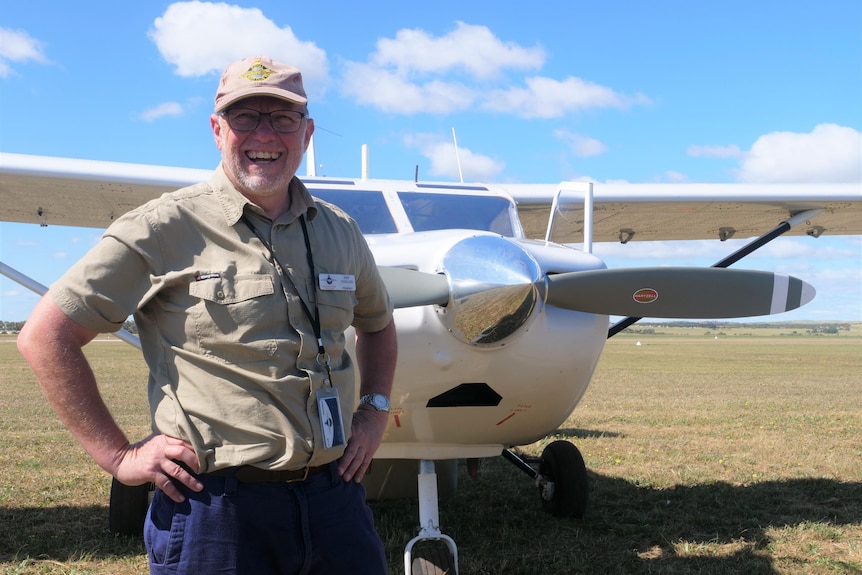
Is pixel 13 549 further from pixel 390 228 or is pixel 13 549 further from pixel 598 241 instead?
pixel 598 241

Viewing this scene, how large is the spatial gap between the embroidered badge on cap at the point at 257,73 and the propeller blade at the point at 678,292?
1909 millimetres

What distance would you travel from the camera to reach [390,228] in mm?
4469

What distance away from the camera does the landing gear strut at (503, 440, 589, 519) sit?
5.43 meters

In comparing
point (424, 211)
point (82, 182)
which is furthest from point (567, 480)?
point (82, 182)

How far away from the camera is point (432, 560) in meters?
3.74

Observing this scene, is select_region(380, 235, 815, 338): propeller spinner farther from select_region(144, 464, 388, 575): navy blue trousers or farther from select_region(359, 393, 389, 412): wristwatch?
select_region(144, 464, 388, 575): navy blue trousers

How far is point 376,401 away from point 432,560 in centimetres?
183

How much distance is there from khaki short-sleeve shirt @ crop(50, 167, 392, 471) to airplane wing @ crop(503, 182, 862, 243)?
3.97 meters

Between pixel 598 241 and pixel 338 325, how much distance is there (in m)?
7.00

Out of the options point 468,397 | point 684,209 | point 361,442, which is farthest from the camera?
point 684,209

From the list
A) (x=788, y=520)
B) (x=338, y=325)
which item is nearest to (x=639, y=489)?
(x=788, y=520)

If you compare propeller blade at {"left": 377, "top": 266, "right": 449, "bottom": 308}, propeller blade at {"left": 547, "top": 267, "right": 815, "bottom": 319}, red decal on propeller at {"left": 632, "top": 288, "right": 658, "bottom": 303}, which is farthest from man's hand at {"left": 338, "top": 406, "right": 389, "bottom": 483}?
red decal on propeller at {"left": 632, "top": 288, "right": 658, "bottom": 303}

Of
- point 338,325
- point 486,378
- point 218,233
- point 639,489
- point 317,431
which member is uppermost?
point 218,233

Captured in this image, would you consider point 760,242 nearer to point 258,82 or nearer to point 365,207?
point 365,207
